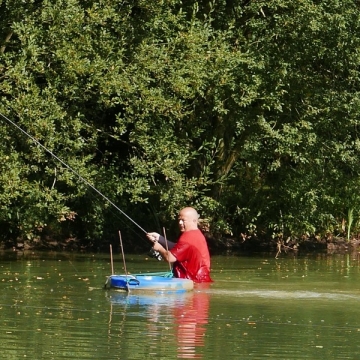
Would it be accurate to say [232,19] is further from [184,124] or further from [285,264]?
[285,264]

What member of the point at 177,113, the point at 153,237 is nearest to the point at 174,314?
the point at 153,237

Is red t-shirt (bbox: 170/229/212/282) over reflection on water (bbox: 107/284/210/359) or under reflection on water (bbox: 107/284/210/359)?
over

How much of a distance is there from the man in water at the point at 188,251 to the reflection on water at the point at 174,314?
0.30 metres

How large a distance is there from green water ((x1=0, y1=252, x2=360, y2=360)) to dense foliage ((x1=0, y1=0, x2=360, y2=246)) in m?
2.62

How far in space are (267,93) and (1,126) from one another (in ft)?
19.0

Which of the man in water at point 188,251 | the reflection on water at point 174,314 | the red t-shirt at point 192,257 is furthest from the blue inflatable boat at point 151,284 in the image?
the red t-shirt at point 192,257

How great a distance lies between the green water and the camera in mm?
12680

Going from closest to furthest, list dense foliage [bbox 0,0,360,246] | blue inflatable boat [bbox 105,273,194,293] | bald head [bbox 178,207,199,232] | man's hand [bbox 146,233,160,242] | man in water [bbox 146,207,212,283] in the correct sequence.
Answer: blue inflatable boat [bbox 105,273,194,293], man's hand [bbox 146,233,160,242], man in water [bbox 146,207,212,283], bald head [bbox 178,207,199,232], dense foliage [bbox 0,0,360,246]

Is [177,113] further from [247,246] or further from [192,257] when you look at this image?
[192,257]

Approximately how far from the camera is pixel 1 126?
23.2m

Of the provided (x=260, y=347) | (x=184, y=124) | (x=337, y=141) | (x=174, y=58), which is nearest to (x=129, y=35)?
(x=174, y=58)

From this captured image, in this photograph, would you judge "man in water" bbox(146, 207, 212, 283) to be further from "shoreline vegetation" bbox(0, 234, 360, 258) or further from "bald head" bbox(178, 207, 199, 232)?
"shoreline vegetation" bbox(0, 234, 360, 258)

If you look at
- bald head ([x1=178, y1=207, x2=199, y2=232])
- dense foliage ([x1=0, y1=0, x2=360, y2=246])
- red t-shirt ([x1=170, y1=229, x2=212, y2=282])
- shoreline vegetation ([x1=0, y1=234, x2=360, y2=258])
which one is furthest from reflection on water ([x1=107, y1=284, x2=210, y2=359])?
shoreline vegetation ([x1=0, y1=234, x2=360, y2=258])

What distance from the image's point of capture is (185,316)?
15.3 meters
